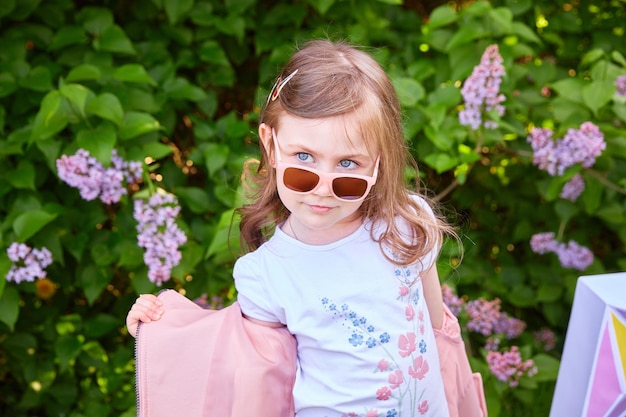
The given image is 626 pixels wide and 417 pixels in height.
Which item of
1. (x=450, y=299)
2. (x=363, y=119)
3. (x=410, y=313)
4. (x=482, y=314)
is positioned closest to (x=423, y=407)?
(x=410, y=313)

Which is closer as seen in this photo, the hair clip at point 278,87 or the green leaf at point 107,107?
the hair clip at point 278,87

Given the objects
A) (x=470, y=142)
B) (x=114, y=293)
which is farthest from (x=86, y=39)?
(x=470, y=142)

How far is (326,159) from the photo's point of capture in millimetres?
1534

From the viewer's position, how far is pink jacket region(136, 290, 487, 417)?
5.40 ft

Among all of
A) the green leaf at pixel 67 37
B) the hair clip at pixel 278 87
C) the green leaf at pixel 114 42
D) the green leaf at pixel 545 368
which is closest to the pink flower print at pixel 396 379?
the hair clip at pixel 278 87

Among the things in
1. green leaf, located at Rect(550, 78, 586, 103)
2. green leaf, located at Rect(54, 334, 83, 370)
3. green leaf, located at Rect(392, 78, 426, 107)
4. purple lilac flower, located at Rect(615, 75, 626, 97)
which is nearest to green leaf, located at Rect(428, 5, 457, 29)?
green leaf, located at Rect(392, 78, 426, 107)

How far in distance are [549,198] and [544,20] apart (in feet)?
2.63

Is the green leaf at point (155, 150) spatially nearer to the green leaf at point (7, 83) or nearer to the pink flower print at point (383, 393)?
the green leaf at point (7, 83)

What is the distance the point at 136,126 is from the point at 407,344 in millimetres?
1215

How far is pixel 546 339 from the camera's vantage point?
3.11m

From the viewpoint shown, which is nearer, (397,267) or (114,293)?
(397,267)

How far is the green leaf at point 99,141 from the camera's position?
2.38 metres

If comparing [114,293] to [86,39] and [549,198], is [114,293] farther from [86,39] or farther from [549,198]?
[549,198]

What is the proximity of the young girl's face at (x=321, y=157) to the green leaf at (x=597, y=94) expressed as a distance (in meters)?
1.28
